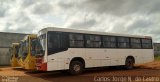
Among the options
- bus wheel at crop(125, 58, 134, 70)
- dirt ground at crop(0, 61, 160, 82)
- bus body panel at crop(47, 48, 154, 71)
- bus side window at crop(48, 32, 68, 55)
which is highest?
bus side window at crop(48, 32, 68, 55)

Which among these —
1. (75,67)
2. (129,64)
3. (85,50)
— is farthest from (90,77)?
(129,64)

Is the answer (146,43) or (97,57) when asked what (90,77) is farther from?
(146,43)

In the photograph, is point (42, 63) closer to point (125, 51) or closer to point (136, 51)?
point (125, 51)

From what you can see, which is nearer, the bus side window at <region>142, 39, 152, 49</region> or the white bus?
the white bus

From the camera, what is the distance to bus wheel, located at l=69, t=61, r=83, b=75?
17094 mm

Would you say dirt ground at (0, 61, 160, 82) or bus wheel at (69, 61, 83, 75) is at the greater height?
bus wheel at (69, 61, 83, 75)

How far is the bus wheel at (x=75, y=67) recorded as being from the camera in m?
17.1

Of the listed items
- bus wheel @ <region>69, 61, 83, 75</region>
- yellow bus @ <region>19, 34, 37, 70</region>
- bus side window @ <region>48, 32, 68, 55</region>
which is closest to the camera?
bus side window @ <region>48, 32, 68, 55</region>

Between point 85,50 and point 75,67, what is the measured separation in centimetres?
146

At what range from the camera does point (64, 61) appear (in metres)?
16.6

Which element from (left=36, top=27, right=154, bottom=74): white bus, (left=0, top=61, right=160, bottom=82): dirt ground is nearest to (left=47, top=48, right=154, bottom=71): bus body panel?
(left=36, top=27, right=154, bottom=74): white bus

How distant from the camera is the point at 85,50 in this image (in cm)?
1794

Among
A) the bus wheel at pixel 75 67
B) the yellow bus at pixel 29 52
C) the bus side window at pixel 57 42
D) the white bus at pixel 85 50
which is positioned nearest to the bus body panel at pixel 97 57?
the white bus at pixel 85 50

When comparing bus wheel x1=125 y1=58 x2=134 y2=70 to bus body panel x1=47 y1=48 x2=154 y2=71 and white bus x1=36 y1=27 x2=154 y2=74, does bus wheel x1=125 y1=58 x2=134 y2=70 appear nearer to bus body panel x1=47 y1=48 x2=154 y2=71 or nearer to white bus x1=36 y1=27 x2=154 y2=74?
white bus x1=36 y1=27 x2=154 y2=74
